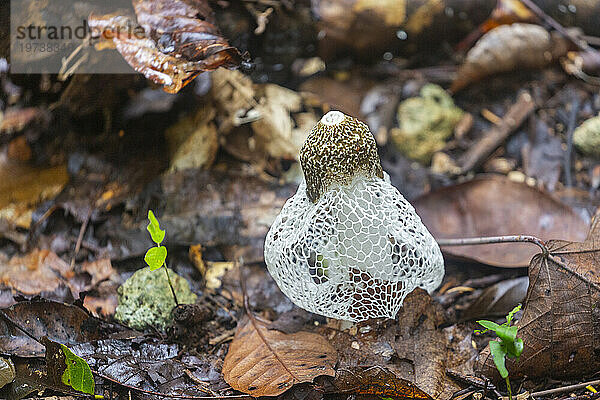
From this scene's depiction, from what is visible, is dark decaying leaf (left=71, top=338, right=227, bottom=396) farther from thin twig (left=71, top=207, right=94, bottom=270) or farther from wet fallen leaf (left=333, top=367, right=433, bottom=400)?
thin twig (left=71, top=207, right=94, bottom=270)

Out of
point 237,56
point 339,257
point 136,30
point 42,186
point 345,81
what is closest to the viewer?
point 339,257

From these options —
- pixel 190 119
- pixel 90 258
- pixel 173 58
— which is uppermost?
pixel 173 58

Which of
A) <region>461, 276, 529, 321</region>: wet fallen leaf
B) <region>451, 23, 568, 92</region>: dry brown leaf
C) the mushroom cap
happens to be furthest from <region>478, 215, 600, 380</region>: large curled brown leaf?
<region>451, 23, 568, 92</region>: dry brown leaf

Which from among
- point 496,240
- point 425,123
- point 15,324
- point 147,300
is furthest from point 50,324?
point 425,123

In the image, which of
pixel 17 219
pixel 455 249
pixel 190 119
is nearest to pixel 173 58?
pixel 190 119

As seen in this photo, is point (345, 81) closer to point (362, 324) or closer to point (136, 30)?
point (136, 30)

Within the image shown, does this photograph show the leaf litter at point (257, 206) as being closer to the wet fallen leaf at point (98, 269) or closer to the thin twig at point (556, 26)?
the wet fallen leaf at point (98, 269)

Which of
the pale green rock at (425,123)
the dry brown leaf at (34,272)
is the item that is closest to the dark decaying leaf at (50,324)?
the dry brown leaf at (34,272)
